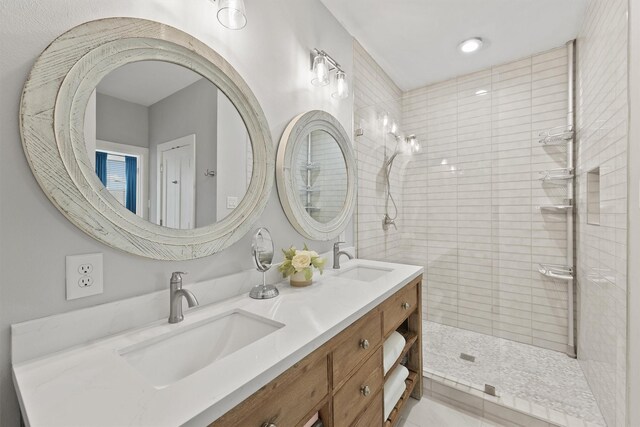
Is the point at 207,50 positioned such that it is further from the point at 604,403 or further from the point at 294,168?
the point at 604,403

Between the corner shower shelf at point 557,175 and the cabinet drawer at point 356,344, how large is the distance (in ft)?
6.40

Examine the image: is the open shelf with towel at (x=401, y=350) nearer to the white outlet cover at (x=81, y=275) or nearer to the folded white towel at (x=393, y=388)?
the folded white towel at (x=393, y=388)

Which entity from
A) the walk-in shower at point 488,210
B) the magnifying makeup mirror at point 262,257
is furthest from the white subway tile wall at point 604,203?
the magnifying makeup mirror at point 262,257

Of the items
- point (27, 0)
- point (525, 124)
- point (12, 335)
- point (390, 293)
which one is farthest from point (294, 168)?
point (525, 124)

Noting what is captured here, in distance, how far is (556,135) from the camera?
2.22 meters

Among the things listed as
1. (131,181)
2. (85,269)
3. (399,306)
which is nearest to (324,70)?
(131,181)

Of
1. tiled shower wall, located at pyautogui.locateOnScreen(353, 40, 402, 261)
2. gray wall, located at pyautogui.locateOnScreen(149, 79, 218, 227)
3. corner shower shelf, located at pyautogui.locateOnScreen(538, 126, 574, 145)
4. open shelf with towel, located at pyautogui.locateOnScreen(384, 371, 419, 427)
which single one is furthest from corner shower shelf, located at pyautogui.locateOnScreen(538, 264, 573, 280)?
gray wall, located at pyautogui.locateOnScreen(149, 79, 218, 227)

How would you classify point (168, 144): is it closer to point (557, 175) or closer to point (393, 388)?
point (393, 388)

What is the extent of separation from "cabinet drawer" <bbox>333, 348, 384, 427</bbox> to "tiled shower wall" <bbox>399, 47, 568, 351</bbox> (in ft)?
4.50

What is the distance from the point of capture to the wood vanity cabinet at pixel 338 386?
0.68 meters

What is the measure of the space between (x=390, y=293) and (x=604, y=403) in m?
1.44

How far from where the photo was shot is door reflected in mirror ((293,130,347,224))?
168 centimetres

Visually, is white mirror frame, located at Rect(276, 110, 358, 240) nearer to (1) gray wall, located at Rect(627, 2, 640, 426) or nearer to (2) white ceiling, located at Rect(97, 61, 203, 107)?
(2) white ceiling, located at Rect(97, 61, 203, 107)

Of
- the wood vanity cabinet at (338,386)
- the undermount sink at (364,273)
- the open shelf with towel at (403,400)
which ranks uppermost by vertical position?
the undermount sink at (364,273)
